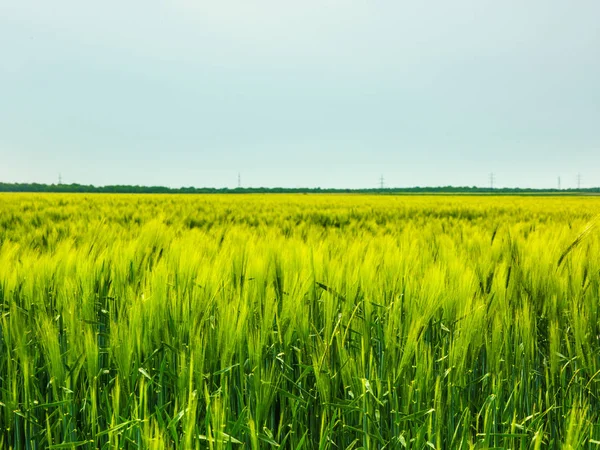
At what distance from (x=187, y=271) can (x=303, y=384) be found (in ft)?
1.98

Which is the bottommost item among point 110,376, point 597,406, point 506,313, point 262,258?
point 597,406

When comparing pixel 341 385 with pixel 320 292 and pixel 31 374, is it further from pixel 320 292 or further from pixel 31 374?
pixel 31 374

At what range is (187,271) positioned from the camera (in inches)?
56.2

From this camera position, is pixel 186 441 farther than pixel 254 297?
No

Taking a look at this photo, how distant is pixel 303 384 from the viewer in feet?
3.41

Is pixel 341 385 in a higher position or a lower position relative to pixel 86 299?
lower

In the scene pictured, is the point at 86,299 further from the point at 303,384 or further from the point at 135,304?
the point at 303,384

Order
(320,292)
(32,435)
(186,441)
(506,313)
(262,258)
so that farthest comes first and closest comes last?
1. (262,258)
2. (320,292)
3. (506,313)
4. (32,435)
5. (186,441)

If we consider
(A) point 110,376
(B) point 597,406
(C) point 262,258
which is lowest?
(B) point 597,406

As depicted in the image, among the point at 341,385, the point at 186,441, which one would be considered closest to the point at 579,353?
the point at 341,385

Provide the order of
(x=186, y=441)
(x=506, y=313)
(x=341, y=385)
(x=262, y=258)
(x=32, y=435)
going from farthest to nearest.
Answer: (x=262, y=258) → (x=506, y=313) → (x=341, y=385) → (x=32, y=435) → (x=186, y=441)

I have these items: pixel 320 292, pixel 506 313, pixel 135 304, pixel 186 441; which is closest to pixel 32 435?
pixel 135 304

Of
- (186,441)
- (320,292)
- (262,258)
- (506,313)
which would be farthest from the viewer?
(262,258)

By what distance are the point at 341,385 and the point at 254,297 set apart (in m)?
0.35
